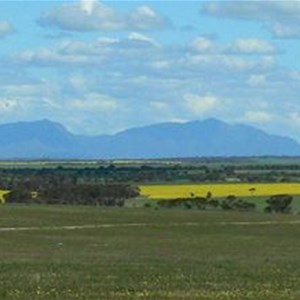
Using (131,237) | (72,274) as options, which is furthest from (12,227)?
(72,274)

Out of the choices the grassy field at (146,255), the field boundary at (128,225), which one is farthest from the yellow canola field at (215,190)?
the field boundary at (128,225)

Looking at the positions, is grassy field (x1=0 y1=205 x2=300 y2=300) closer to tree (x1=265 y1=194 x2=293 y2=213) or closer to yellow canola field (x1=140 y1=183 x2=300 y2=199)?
tree (x1=265 y1=194 x2=293 y2=213)

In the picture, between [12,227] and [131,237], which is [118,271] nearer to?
[131,237]

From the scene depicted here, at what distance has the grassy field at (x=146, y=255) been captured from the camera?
26781 millimetres

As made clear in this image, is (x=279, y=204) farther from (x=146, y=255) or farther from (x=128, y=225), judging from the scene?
(x=146, y=255)

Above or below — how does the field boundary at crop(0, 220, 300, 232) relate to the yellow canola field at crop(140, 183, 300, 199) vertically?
below

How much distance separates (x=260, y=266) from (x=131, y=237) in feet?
78.3

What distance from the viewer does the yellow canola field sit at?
13025cm

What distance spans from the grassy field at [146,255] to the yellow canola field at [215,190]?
4131 cm

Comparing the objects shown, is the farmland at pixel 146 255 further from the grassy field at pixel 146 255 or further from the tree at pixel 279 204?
the tree at pixel 279 204

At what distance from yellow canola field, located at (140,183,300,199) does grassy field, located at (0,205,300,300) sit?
4131cm

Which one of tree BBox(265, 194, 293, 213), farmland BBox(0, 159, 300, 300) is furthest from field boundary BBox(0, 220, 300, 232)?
tree BBox(265, 194, 293, 213)

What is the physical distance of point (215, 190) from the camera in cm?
13850

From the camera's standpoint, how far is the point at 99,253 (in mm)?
44969
